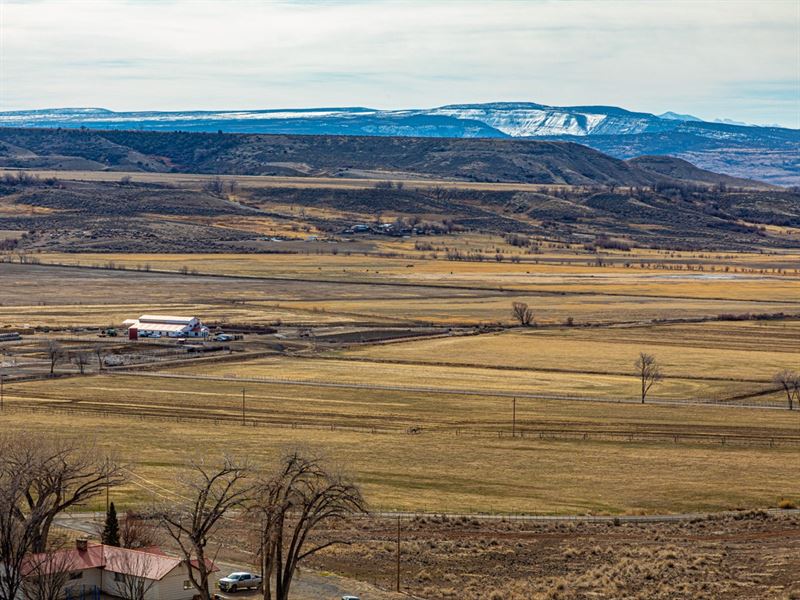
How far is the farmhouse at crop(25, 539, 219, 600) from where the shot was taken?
41.3m

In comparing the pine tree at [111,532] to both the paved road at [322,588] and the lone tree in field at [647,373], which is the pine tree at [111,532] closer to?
the paved road at [322,588]

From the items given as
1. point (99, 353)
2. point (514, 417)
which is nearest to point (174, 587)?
point (514, 417)

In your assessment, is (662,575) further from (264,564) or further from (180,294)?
(180,294)

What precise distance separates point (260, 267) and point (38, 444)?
133080mm

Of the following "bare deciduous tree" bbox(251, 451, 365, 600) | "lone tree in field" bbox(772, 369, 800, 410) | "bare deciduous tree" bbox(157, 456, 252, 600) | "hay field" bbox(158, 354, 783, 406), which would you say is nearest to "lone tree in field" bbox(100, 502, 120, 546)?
"bare deciduous tree" bbox(157, 456, 252, 600)

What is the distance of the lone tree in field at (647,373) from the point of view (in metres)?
89.0

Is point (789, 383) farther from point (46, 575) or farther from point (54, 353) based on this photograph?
point (46, 575)

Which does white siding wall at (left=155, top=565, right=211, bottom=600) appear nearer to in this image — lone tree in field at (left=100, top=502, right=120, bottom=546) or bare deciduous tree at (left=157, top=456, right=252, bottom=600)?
bare deciduous tree at (left=157, top=456, right=252, bottom=600)

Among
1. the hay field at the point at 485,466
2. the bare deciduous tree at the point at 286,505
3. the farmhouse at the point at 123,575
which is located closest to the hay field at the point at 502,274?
the hay field at the point at 485,466

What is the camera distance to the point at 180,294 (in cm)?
14912

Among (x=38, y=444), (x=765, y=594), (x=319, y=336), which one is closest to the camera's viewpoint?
(x=765, y=594)

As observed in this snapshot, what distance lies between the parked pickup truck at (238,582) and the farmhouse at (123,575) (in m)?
1.00

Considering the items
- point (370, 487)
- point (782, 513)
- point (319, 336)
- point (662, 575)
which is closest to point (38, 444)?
point (370, 487)

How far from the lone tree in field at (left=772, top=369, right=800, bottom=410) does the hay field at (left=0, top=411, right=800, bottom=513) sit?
56.1 ft
